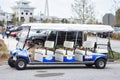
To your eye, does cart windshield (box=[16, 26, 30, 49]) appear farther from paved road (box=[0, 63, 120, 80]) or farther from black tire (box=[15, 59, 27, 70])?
paved road (box=[0, 63, 120, 80])

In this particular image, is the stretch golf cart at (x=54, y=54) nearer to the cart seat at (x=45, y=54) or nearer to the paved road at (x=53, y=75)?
the cart seat at (x=45, y=54)

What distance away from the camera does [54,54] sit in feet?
61.4

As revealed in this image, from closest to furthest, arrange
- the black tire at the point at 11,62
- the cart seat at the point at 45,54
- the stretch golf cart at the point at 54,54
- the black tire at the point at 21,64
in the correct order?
1. the black tire at the point at 21,64
2. the stretch golf cart at the point at 54,54
3. the cart seat at the point at 45,54
4. the black tire at the point at 11,62

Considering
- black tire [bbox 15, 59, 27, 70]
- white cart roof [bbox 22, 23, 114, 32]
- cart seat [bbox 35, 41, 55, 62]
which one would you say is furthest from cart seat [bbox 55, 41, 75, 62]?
black tire [bbox 15, 59, 27, 70]

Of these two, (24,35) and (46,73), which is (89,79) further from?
(24,35)

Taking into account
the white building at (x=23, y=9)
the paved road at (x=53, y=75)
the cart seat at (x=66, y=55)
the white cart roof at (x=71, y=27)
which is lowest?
the paved road at (x=53, y=75)

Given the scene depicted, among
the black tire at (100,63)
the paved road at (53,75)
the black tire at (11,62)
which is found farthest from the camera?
the black tire at (100,63)

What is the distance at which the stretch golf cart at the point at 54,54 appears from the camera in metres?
18.1

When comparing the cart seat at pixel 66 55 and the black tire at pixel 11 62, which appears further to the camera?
the cart seat at pixel 66 55

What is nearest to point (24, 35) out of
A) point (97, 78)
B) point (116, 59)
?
point (97, 78)

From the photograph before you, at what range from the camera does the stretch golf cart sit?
18109mm

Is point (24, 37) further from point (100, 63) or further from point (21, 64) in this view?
point (100, 63)

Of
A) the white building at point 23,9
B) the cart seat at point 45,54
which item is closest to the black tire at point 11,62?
→ the cart seat at point 45,54

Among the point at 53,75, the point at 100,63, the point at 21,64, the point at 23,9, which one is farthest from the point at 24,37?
the point at 23,9
